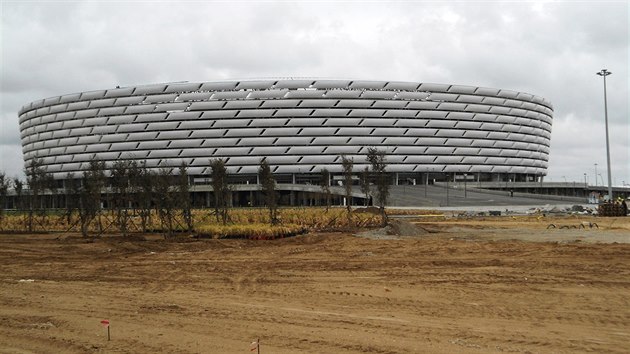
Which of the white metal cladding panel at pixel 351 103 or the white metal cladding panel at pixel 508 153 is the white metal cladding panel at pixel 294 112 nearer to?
the white metal cladding panel at pixel 351 103

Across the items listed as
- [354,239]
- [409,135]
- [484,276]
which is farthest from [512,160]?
[484,276]

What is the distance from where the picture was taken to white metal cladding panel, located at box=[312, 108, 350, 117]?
297 ft

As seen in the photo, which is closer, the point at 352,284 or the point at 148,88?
the point at 352,284

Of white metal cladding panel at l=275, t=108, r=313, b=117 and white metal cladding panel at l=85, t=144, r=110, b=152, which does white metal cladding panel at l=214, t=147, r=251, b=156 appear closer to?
white metal cladding panel at l=275, t=108, r=313, b=117

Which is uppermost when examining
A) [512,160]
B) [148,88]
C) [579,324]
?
[148,88]

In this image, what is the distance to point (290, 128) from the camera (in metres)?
89.9

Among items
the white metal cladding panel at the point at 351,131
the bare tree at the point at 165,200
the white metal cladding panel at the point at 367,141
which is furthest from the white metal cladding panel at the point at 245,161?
the bare tree at the point at 165,200

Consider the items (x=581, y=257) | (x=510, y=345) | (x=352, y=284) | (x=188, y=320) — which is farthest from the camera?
(x=581, y=257)

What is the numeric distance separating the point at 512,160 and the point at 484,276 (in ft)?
312

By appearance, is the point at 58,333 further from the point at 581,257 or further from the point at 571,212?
the point at 571,212

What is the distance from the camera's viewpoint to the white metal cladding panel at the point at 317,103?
89.9 metres

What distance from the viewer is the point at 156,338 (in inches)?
314

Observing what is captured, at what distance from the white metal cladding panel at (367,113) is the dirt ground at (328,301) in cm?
7206

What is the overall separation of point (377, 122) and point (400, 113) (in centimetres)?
479
